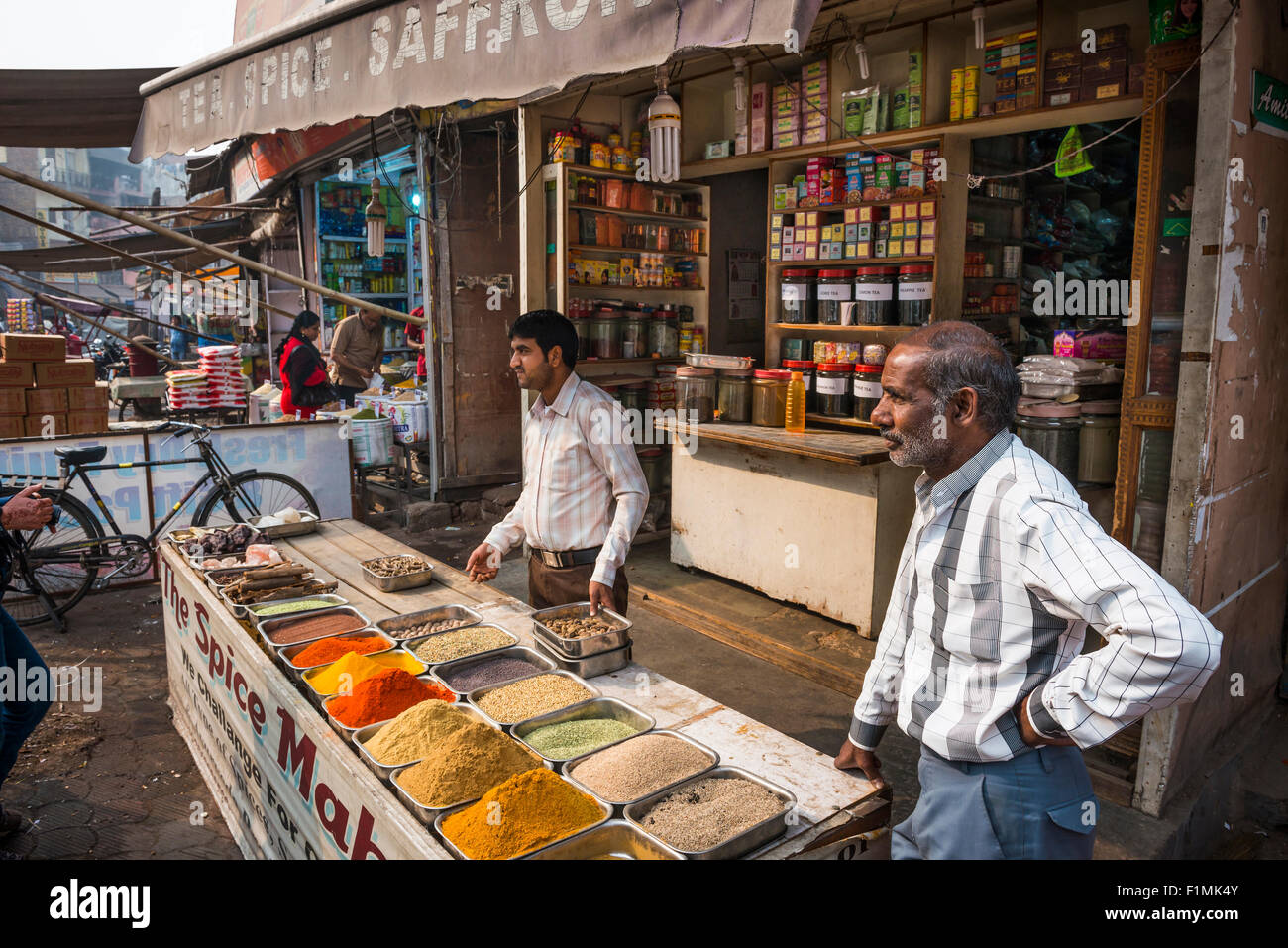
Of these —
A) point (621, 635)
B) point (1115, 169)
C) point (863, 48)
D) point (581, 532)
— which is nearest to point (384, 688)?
point (621, 635)

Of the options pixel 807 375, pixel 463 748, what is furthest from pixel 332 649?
pixel 807 375

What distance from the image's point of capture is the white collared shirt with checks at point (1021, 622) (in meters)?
1.43

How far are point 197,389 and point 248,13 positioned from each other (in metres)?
4.95

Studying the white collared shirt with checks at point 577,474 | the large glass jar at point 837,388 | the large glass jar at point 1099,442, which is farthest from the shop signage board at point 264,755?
the large glass jar at point 837,388

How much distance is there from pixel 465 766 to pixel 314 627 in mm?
1188

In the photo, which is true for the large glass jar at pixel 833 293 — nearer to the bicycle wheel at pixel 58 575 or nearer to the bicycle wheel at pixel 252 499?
the bicycle wheel at pixel 252 499

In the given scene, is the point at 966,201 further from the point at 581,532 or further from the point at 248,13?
the point at 248,13

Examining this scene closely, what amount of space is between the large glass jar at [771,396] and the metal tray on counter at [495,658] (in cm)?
301

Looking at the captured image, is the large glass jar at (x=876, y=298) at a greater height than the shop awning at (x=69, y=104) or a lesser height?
lesser

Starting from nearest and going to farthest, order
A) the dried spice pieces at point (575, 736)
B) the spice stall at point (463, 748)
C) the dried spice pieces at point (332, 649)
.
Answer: the spice stall at point (463, 748) < the dried spice pieces at point (575, 736) < the dried spice pieces at point (332, 649)

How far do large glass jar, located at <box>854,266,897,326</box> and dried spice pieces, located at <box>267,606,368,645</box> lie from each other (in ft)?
11.5

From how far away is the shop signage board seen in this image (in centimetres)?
192

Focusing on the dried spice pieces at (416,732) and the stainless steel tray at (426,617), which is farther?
the stainless steel tray at (426,617)

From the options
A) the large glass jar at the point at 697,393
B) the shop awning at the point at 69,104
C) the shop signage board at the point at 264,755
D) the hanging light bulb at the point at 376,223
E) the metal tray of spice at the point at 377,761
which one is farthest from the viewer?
the hanging light bulb at the point at 376,223
